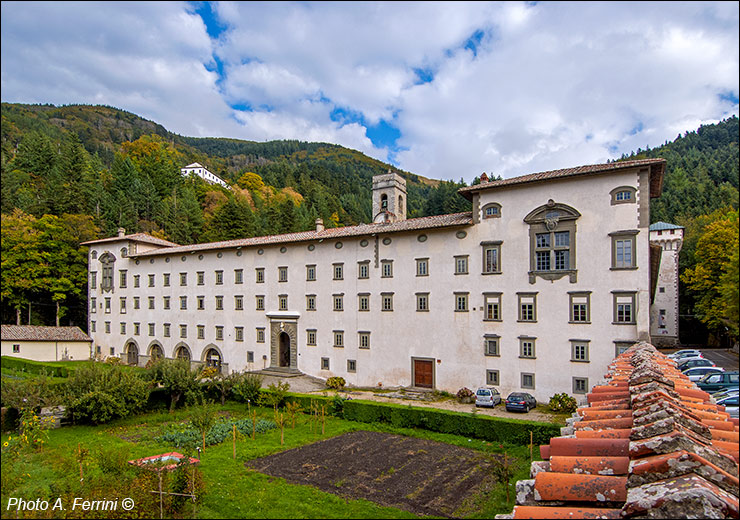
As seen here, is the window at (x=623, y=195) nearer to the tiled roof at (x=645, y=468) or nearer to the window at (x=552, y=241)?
the window at (x=552, y=241)

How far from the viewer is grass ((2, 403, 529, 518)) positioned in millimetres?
12094

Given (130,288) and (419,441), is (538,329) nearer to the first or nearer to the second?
(419,441)

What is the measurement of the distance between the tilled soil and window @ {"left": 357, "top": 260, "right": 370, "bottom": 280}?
570 inches

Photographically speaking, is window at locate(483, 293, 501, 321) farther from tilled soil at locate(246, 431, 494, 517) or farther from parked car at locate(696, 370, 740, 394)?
parked car at locate(696, 370, 740, 394)

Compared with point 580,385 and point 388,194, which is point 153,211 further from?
point 580,385

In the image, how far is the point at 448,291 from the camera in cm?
3073

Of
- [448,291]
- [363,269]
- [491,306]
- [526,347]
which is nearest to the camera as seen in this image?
[526,347]

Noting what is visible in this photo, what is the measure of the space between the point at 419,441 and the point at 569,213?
16515 mm

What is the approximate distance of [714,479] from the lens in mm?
3477

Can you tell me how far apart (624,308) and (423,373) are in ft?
44.6

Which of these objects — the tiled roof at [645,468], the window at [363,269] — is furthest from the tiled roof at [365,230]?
the tiled roof at [645,468]

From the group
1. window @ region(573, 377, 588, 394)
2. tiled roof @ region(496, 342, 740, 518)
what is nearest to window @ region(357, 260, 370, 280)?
window @ region(573, 377, 588, 394)

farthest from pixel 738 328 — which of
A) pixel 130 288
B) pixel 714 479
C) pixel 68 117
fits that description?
pixel 68 117

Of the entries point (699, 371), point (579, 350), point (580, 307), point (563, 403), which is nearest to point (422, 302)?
point (580, 307)
